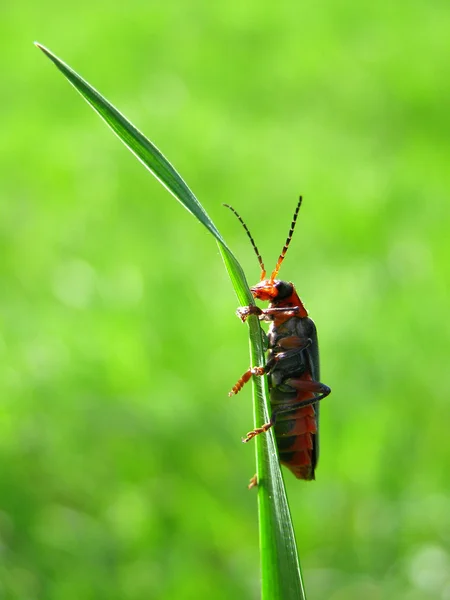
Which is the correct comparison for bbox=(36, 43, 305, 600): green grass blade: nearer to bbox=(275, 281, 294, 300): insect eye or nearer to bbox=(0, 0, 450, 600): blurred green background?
bbox=(275, 281, 294, 300): insect eye

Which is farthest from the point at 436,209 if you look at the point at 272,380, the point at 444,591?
the point at 272,380

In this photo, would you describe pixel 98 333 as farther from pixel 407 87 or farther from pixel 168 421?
pixel 407 87

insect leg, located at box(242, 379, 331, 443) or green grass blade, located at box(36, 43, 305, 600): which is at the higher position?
insect leg, located at box(242, 379, 331, 443)

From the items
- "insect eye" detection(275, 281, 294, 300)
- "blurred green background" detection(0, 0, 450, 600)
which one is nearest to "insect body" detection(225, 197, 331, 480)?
"insect eye" detection(275, 281, 294, 300)

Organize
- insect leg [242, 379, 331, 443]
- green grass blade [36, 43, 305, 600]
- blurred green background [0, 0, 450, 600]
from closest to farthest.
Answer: green grass blade [36, 43, 305, 600] → insect leg [242, 379, 331, 443] → blurred green background [0, 0, 450, 600]

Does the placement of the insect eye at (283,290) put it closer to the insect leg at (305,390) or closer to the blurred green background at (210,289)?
the insect leg at (305,390)

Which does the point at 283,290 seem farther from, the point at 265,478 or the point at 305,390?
the point at 265,478
